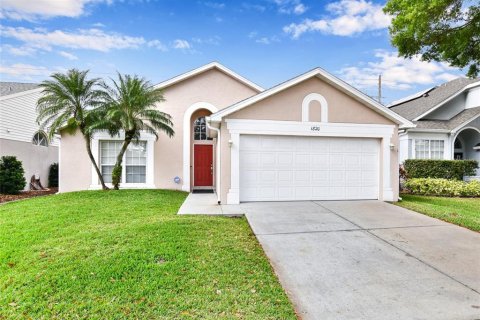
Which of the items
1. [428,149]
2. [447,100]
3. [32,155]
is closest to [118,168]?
[32,155]

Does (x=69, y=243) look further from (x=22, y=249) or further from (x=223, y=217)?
(x=223, y=217)

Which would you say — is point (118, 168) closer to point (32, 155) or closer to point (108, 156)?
point (108, 156)

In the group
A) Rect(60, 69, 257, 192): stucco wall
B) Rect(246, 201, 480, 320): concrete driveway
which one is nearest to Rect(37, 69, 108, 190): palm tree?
Rect(60, 69, 257, 192): stucco wall

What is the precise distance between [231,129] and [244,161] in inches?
47.9

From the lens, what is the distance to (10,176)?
43.7 ft

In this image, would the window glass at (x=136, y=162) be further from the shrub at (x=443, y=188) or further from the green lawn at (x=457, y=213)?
the shrub at (x=443, y=188)

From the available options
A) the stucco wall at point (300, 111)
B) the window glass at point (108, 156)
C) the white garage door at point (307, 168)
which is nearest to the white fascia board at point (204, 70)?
the window glass at point (108, 156)

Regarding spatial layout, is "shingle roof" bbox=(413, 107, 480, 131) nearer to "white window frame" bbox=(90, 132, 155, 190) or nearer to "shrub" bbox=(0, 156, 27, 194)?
"white window frame" bbox=(90, 132, 155, 190)

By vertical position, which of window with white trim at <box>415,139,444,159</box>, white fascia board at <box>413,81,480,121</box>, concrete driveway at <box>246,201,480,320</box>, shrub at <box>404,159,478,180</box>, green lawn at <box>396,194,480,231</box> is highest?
white fascia board at <box>413,81,480,121</box>

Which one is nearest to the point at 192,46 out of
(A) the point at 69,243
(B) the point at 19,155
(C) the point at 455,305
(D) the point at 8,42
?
(D) the point at 8,42

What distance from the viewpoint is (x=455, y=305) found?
3.32 meters

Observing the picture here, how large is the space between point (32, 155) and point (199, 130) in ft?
35.7

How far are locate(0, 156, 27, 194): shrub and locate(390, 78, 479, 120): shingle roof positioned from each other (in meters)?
23.0

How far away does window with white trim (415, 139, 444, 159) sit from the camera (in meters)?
15.9
